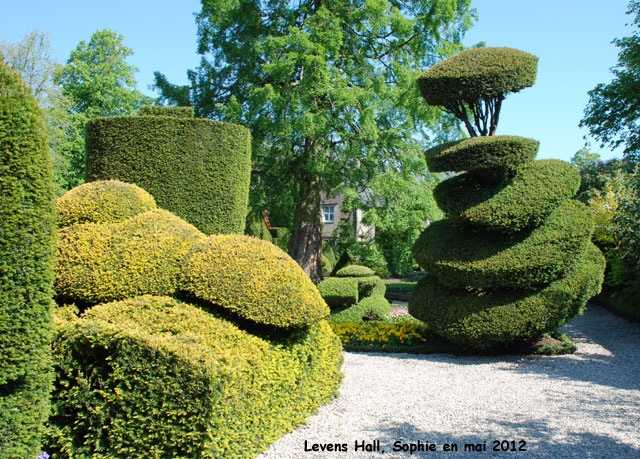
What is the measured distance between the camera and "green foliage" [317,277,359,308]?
1172 cm

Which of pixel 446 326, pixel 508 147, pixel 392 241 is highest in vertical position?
pixel 508 147

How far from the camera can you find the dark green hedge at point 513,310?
8188 millimetres

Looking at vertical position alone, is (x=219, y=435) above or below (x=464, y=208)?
below

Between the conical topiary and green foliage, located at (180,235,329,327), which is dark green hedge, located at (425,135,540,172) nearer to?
the conical topiary

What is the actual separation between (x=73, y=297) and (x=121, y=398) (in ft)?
5.23

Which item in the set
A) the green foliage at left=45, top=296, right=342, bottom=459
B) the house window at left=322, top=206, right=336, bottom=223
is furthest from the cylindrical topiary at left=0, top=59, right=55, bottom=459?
the house window at left=322, top=206, right=336, bottom=223

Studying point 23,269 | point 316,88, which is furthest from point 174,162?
point 316,88

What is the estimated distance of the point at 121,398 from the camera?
3928 millimetres

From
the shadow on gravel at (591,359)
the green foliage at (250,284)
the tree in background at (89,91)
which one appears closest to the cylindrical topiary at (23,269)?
the green foliage at (250,284)

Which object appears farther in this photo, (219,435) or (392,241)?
(392,241)

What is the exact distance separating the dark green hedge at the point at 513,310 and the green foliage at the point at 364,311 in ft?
11.0

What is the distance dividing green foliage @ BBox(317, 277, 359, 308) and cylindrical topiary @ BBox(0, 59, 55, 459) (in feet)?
27.2

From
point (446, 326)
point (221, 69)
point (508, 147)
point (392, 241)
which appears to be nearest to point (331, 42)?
point (221, 69)

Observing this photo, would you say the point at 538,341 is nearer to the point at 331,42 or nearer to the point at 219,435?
the point at 219,435
